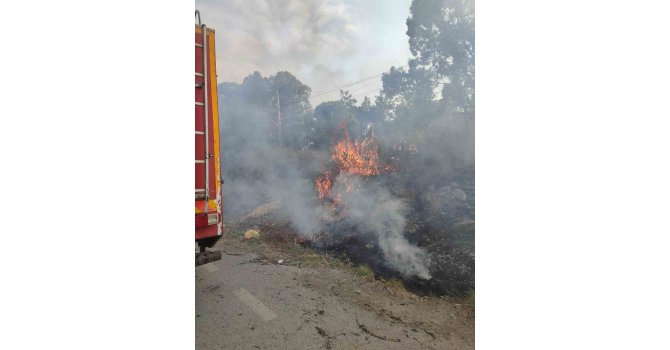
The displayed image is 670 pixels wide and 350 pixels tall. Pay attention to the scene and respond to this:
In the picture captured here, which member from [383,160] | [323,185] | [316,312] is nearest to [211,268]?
[316,312]

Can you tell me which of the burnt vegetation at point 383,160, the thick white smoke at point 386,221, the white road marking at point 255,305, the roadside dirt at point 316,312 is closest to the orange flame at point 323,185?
the burnt vegetation at point 383,160

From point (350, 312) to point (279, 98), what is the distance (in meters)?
12.9

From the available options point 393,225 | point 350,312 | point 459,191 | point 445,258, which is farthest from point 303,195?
point 350,312

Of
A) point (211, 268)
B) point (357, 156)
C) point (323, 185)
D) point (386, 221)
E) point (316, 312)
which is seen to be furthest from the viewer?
point (357, 156)

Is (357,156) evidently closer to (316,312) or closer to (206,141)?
(316,312)

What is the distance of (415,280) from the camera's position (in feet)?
14.0

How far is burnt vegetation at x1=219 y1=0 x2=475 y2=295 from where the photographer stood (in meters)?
5.64

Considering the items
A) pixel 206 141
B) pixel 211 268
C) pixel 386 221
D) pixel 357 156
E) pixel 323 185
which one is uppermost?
pixel 357 156

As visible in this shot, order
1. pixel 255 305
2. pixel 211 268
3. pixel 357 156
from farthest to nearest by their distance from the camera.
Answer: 1. pixel 357 156
2. pixel 211 268
3. pixel 255 305

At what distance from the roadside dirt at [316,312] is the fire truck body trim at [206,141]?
38.7 inches

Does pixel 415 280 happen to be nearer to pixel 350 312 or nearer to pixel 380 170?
pixel 350 312

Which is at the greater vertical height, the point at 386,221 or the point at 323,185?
the point at 323,185

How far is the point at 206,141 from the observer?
2846mm

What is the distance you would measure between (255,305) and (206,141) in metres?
1.95
